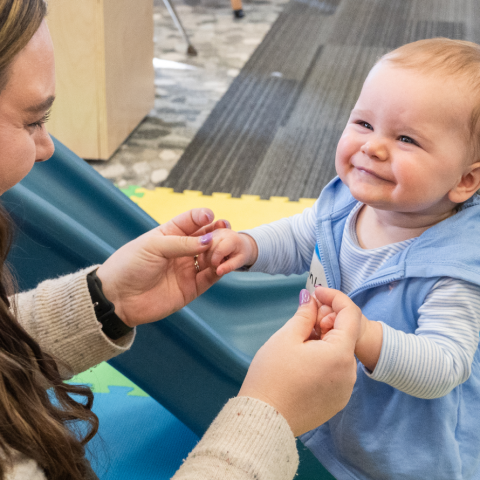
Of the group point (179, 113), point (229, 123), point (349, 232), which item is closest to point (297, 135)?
point (229, 123)

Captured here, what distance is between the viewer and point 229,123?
7.88 feet

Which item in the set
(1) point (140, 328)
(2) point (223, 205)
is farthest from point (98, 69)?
(1) point (140, 328)

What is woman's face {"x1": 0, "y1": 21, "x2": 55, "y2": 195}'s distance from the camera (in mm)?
568

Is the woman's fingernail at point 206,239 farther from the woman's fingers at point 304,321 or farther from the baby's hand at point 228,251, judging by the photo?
the woman's fingers at point 304,321

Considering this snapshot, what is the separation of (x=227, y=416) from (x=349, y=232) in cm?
37

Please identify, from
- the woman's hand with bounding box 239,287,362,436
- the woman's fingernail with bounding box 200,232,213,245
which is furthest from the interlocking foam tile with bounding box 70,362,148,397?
the woman's hand with bounding box 239,287,362,436

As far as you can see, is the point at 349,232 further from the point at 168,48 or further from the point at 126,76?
the point at 168,48

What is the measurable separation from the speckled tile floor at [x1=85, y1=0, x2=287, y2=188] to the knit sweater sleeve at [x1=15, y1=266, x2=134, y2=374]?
1.24 meters

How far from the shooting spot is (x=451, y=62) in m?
0.72

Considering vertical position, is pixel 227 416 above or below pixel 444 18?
above

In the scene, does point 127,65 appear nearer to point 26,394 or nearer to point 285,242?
point 285,242

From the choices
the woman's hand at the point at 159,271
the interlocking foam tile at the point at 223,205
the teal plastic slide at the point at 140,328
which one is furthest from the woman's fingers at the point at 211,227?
the interlocking foam tile at the point at 223,205

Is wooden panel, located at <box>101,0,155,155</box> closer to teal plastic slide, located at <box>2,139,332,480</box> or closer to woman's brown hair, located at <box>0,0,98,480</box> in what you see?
teal plastic slide, located at <box>2,139,332,480</box>

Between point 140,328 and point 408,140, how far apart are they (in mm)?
514
